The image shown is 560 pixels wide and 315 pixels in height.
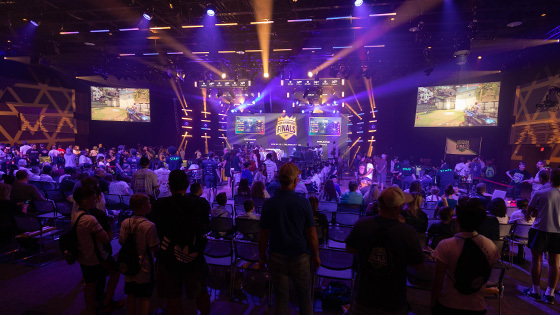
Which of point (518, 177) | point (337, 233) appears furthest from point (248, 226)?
point (518, 177)

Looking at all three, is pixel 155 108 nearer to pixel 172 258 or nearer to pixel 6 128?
pixel 6 128

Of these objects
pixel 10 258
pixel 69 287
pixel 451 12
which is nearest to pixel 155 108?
pixel 10 258

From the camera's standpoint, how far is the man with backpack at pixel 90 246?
2.71m

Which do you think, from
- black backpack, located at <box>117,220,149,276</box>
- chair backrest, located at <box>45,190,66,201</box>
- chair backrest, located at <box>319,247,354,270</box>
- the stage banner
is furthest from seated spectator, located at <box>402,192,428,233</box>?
the stage banner

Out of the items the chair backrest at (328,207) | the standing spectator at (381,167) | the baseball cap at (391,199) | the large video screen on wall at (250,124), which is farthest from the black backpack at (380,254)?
the large video screen on wall at (250,124)

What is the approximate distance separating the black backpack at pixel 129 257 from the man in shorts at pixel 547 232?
5012 millimetres

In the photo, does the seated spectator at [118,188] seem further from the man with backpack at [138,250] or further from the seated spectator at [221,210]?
the man with backpack at [138,250]

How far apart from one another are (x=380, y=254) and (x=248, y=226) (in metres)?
2.39

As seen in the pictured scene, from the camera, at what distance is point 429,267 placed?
117 inches

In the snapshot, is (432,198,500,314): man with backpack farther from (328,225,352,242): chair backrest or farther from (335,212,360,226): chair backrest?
Result: (335,212,360,226): chair backrest

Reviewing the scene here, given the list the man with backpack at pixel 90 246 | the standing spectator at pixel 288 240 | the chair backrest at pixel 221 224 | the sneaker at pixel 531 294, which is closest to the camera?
the standing spectator at pixel 288 240

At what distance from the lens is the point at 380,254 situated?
1859mm

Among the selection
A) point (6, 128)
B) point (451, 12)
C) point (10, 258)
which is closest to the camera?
point (10, 258)

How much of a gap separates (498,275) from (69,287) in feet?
18.2
